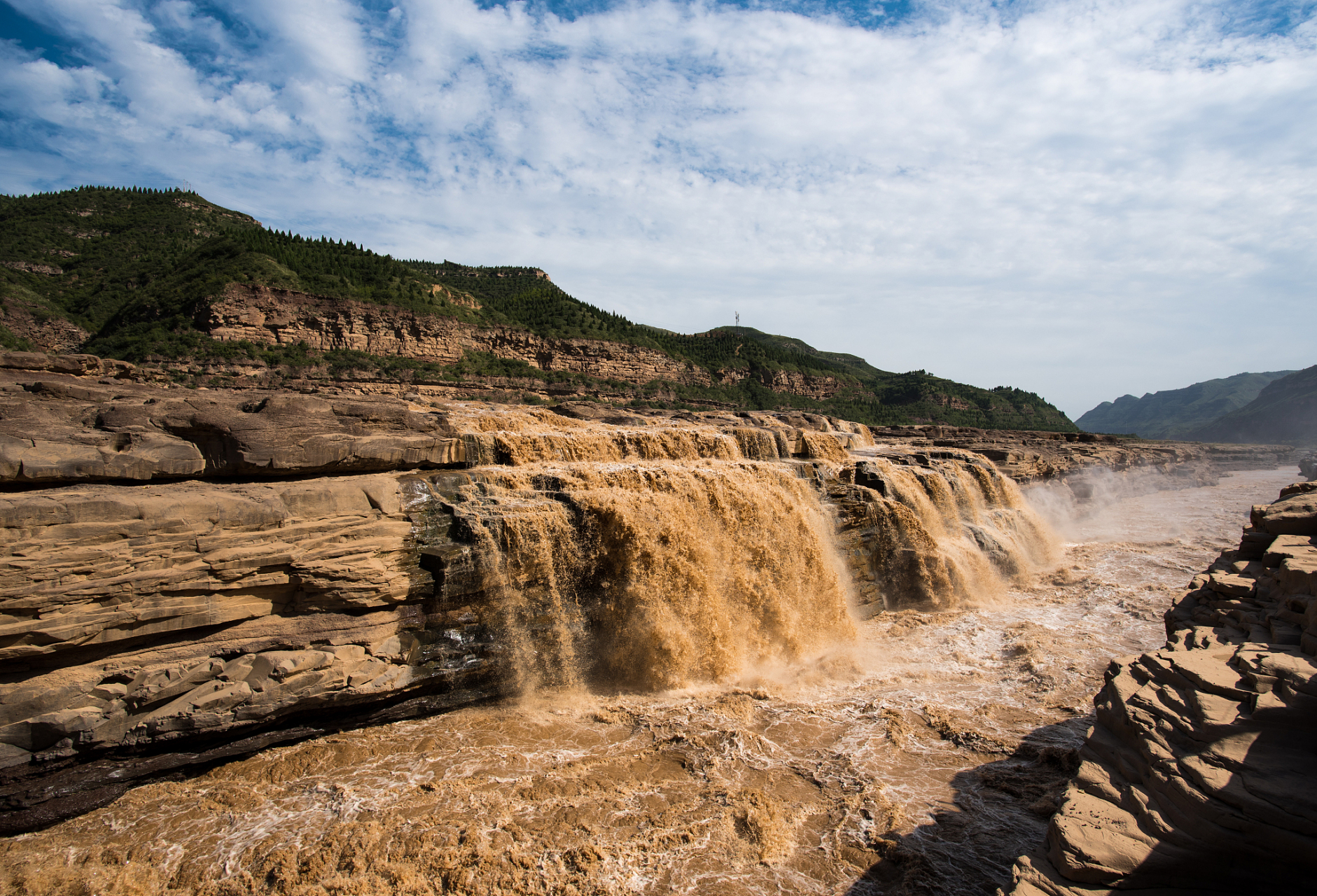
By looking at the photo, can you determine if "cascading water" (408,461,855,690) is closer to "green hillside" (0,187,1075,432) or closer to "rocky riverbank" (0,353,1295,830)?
"rocky riverbank" (0,353,1295,830)

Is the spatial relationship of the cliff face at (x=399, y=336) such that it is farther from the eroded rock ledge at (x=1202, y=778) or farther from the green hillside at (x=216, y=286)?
the eroded rock ledge at (x=1202, y=778)

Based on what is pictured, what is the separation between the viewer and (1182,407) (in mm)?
129000

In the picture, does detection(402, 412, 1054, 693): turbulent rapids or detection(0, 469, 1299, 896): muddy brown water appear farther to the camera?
detection(402, 412, 1054, 693): turbulent rapids

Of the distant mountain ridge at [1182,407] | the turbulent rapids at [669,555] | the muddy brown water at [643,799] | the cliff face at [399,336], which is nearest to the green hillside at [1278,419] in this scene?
the distant mountain ridge at [1182,407]

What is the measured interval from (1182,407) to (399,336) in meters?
168

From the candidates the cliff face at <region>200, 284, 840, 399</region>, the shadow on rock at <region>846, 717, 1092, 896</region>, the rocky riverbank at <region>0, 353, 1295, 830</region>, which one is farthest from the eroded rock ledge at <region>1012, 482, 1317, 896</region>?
the cliff face at <region>200, 284, 840, 399</region>

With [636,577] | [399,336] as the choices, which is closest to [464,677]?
[636,577]

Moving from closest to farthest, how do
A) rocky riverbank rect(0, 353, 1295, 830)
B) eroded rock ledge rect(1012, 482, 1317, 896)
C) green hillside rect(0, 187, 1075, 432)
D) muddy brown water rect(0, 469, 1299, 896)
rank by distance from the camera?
eroded rock ledge rect(1012, 482, 1317, 896)
muddy brown water rect(0, 469, 1299, 896)
rocky riverbank rect(0, 353, 1295, 830)
green hillside rect(0, 187, 1075, 432)

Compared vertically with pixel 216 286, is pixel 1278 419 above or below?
below

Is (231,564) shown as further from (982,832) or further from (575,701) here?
(982,832)

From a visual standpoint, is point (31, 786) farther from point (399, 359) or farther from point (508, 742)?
point (399, 359)

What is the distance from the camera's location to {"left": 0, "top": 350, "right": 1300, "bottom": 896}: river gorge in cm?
558

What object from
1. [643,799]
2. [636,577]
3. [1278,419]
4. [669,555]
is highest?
[1278,419]

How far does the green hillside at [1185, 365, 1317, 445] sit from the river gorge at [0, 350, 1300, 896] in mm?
84681
